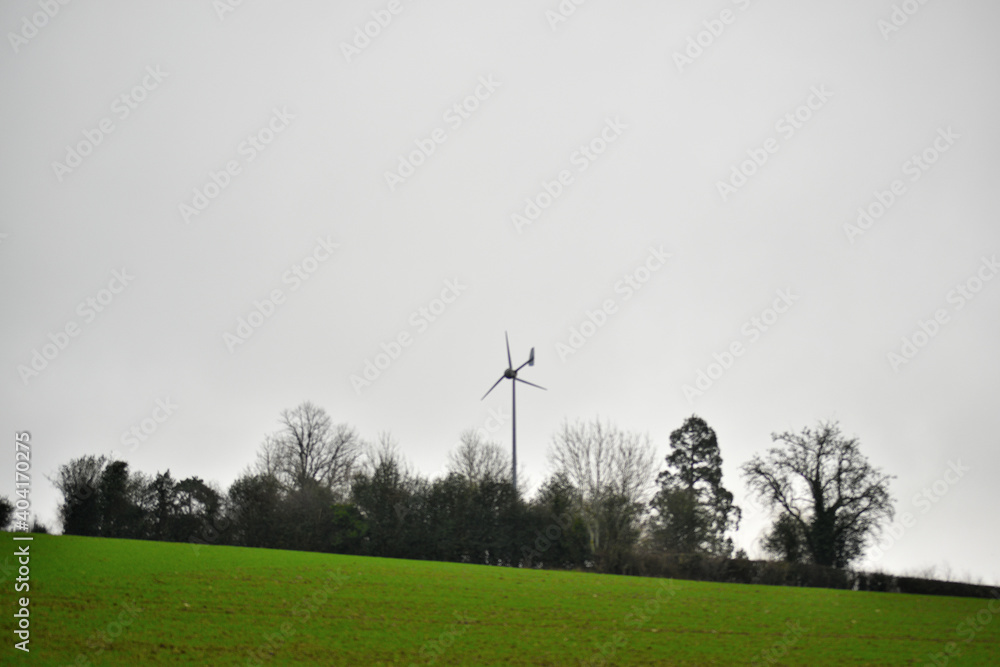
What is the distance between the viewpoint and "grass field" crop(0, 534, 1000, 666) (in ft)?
51.8

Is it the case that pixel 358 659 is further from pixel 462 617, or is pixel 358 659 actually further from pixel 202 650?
pixel 462 617

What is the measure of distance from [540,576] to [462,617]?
34.4 feet

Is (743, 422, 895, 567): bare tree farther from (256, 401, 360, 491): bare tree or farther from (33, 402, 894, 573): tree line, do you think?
(256, 401, 360, 491): bare tree

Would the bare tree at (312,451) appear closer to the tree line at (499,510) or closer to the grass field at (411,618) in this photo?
the tree line at (499,510)

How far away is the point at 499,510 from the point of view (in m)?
41.6

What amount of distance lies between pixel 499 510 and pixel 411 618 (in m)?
22.0

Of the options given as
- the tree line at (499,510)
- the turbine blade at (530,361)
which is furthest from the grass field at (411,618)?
the turbine blade at (530,361)

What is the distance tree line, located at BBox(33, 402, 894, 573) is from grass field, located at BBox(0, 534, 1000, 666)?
10.6 m

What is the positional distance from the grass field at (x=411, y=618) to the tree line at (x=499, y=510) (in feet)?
34.9

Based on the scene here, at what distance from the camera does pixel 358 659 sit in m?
15.7

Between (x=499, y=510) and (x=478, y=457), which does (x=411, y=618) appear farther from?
(x=478, y=457)

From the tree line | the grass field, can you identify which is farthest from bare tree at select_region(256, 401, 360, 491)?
the grass field

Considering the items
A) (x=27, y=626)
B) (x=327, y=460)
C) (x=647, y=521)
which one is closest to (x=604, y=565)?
(x=647, y=521)

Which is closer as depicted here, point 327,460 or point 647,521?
point 647,521
